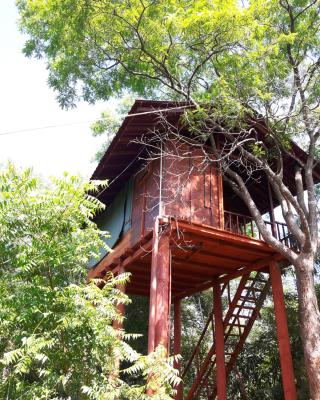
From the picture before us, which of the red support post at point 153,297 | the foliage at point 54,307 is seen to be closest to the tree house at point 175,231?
the red support post at point 153,297

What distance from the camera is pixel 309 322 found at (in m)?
6.53

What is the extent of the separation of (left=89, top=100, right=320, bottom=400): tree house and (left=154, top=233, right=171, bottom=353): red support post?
17mm

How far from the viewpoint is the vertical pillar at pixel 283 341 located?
22.9 ft

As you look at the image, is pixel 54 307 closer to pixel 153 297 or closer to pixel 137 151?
pixel 153 297

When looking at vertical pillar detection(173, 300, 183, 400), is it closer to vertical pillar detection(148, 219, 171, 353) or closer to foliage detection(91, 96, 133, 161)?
vertical pillar detection(148, 219, 171, 353)

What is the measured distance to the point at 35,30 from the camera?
10.5 m

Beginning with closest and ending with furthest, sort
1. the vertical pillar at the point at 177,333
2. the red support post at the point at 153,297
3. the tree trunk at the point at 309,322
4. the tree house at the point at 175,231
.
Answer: the tree trunk at the point at 309,322
the red support post at the point at 153,297
the tree house at the point at 175,231
the vertical pillar at the point at 177,333

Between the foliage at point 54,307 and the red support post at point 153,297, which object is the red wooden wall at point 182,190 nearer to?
the red support post at point 153,297

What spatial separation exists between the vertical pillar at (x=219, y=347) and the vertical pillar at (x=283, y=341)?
205 centimetres

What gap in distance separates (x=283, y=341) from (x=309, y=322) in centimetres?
112

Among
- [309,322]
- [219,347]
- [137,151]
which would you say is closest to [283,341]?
[309,322]

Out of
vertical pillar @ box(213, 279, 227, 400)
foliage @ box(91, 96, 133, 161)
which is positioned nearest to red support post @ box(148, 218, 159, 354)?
vertical pillar @ box(213, 279, 227, 400)

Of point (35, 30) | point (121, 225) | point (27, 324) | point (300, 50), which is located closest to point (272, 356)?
point (121, 225)

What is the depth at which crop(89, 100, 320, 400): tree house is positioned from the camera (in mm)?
7309
